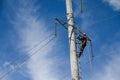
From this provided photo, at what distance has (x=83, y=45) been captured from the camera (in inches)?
828

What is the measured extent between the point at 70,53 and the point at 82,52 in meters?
1.43

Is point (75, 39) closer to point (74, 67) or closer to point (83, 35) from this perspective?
point (83, 35)

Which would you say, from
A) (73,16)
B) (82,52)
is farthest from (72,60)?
(73,16)

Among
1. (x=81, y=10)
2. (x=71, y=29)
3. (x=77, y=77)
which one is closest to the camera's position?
(x=77, y=77)

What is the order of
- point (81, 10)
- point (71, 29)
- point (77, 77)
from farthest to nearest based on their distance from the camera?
point (81, 10) → point (71, 29) → point (77, 77)

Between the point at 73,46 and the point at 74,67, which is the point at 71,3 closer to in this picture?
the point at 73,46

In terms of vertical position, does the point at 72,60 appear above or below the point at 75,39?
below

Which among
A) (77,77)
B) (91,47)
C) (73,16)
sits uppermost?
(73,16)

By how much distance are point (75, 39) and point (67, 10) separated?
2148mm

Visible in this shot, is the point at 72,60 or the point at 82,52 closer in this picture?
the point at 72,60

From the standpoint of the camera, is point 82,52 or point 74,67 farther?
point 82,52

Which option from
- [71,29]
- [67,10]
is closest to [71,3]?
[67,10]

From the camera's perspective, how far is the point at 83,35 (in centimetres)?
2055

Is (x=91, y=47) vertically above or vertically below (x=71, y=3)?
below
